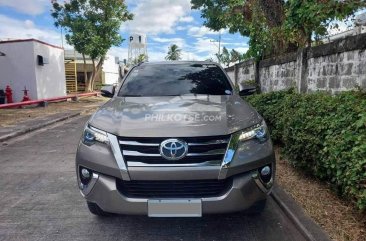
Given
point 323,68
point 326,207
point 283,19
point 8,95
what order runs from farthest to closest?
1. point 8,95
2. point 283,19
3. point 323,68
4. point 326,207

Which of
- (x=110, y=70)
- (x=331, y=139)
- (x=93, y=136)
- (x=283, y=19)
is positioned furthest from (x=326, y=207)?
(x=110, y=70)

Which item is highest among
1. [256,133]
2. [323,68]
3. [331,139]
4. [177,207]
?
[323,68]

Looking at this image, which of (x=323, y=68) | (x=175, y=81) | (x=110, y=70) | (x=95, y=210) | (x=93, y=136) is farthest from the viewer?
(x=110, y=70)

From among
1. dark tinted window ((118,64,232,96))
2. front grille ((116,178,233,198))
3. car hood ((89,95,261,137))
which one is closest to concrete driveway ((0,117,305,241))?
front grille ((116,178,233,198))

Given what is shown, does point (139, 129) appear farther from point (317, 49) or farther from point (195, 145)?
point (317, 49)

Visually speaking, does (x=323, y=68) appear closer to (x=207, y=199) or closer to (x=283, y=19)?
(x=283, y=19)

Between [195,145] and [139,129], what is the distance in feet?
1.66

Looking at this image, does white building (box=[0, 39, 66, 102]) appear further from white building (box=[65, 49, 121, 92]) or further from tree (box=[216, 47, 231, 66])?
tree (box=[216, 47, 231, 66])

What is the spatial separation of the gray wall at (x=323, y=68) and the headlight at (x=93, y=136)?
366 cm

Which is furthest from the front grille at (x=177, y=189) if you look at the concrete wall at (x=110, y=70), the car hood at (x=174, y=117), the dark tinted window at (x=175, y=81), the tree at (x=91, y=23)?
the concrete wall at (x=110, y=70)

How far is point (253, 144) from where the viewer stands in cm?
314

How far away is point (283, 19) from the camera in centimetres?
866

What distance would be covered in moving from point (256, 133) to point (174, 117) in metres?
0.77

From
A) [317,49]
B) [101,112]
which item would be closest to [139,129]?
[101,112]
